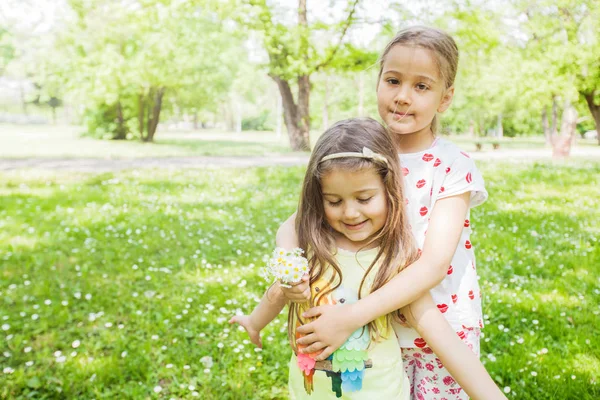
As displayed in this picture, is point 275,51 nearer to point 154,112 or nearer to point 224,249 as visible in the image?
point 224,249

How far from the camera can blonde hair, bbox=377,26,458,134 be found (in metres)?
1.85

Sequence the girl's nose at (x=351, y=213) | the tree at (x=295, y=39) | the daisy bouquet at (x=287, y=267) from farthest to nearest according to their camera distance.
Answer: the tree at (x=295, y=39)
the girl's nose at (x=351, y=213)
the daisy bouquet at (x=287, y=267)

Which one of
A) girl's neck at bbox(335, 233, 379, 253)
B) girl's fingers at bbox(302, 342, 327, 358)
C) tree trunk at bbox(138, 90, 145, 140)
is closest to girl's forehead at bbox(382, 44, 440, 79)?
girl's neck at bbox(335, 233, 379, 253)

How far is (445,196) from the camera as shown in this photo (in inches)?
72.3

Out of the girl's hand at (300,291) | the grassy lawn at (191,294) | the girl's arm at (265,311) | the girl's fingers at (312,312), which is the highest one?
the girl's hand at (300,291)

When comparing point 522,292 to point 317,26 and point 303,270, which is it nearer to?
point 303,270

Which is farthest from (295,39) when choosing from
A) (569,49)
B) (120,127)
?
(120,127)

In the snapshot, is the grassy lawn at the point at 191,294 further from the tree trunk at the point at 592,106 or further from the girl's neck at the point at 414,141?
the tree trunk at the point at 592,106

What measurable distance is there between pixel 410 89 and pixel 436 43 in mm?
195

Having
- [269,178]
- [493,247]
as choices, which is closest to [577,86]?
[269,178]

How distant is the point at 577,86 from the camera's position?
67.7 ft

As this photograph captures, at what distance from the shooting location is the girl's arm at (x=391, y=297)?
5.59ft

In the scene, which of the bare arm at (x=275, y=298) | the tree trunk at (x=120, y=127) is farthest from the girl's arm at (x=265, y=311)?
the tree trunk at (x=120, y=127)

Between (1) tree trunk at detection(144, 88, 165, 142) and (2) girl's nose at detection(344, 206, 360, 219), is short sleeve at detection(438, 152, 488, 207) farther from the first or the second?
(1) tree trunk at detection(144, 88, 165, 142)
